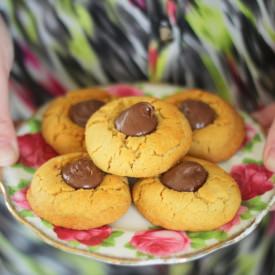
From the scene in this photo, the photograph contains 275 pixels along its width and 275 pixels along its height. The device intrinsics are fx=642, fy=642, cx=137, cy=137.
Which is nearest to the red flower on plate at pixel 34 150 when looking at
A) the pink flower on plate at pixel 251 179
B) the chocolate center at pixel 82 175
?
the chocolate center at pixel 82 175

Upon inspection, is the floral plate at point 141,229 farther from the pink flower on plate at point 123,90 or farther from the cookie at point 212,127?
the pink flower on plate at point 123,90

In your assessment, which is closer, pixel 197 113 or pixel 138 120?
pixel 138 120

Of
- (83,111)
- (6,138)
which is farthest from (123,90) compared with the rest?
(6,138)

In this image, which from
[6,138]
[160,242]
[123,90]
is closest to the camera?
[160,242]

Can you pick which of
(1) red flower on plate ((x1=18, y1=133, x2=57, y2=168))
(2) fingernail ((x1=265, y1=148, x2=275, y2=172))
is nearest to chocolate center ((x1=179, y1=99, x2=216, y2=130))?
(2) fingernail ((x1=265, y1=148, x2=275, y2=172))

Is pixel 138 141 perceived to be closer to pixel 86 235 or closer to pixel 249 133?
pixel 86 235

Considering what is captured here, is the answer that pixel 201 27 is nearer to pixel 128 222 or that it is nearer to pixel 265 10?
pixel 265 10

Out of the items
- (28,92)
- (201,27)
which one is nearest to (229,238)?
(201,27)
